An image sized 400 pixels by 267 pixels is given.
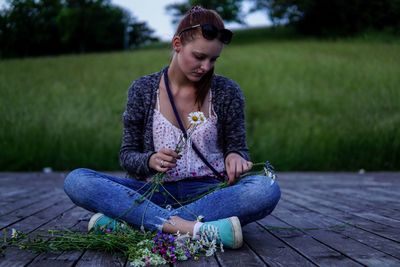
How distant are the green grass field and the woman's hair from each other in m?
3.81

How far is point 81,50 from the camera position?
965 inches

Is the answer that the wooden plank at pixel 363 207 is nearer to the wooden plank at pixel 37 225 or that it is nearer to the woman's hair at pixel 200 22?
the woman's hair at pixel 200 22

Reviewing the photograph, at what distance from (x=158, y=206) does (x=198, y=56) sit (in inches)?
26.4

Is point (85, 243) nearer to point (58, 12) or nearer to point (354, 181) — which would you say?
point (354, 181)

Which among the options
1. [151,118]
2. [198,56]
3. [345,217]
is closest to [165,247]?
[151,118]

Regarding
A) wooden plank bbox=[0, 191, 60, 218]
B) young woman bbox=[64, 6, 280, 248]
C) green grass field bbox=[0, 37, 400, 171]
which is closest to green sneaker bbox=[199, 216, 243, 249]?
young woman bbox=[64, 6, 280, 248]

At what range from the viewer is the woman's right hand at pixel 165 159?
205cm

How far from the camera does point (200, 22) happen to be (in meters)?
2.29

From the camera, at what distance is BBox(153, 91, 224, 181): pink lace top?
237cm

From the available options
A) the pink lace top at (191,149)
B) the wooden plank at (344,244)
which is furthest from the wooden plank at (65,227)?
the wooden plank at (344,244)

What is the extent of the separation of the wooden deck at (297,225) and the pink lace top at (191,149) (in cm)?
38

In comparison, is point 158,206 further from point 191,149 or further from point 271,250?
point 271,250

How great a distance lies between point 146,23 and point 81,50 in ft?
33.7

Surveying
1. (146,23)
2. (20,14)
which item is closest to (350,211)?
(20,14)
